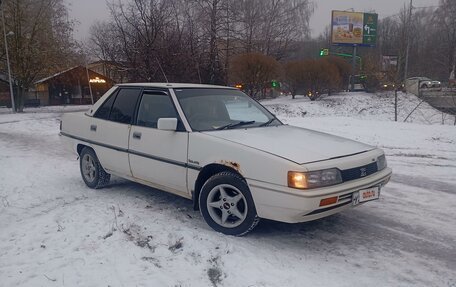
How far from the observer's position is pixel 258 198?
375 cm

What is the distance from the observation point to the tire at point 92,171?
5.77 m

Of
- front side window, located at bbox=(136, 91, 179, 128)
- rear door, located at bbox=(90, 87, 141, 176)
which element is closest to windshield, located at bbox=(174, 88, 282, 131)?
front side window, located at bbox=(136, 91, 179, 128)

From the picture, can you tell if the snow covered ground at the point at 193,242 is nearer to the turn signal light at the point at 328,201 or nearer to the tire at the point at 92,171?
the tire at the point at 92,171

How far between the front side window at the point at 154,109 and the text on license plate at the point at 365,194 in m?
2.25

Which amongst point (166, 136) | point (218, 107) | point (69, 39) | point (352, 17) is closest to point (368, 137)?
point (218, 107)

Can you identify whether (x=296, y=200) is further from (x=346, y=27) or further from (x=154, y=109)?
(x=346, y=27)

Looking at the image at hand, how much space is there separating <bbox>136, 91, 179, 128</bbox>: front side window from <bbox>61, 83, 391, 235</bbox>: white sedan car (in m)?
0.01

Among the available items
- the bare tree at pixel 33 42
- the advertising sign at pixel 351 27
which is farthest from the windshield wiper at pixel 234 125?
the advertising sign at pixel 351 27

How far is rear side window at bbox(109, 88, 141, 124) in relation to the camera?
5.26 metres

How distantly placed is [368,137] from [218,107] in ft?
24.7

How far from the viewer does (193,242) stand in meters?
3.84

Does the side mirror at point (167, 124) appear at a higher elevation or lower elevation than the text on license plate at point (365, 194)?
higher

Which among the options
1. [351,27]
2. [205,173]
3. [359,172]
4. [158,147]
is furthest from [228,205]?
[351,27]

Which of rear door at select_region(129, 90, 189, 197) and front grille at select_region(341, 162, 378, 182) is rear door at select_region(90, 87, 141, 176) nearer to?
rear door at select_region(129, 90, 189, 197)
